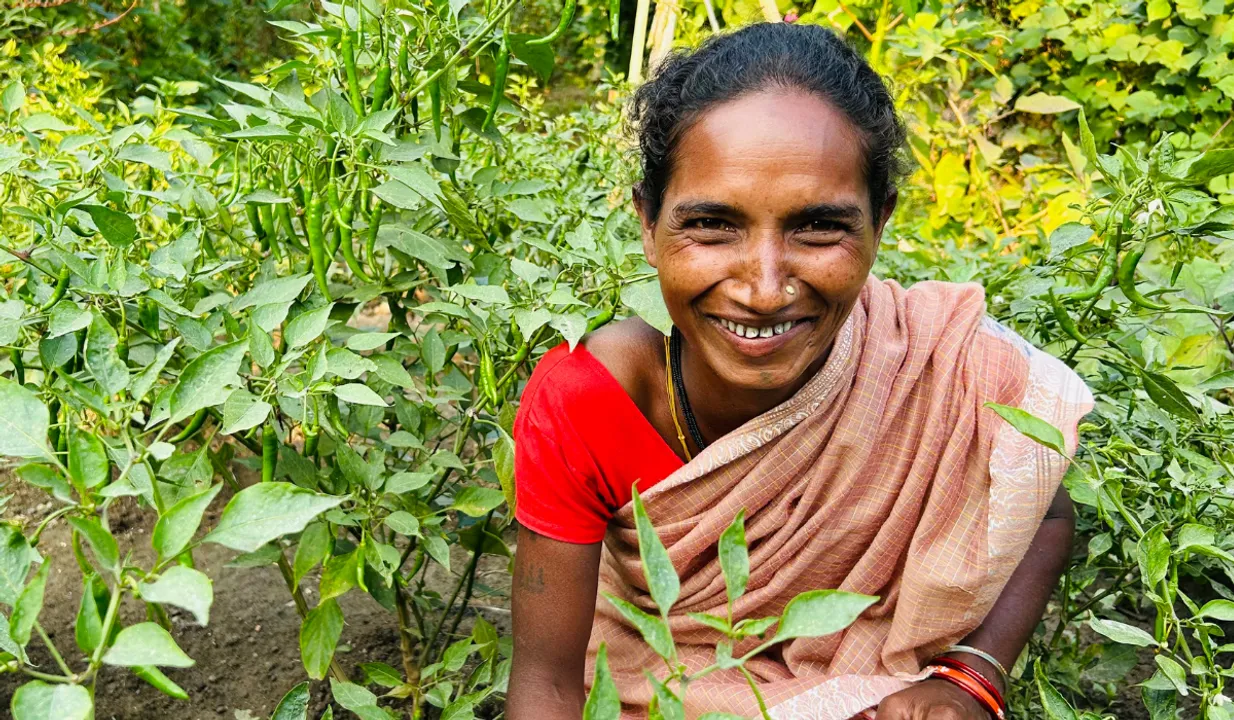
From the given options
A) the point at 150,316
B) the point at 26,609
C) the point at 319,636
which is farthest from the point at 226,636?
the point at 26,609

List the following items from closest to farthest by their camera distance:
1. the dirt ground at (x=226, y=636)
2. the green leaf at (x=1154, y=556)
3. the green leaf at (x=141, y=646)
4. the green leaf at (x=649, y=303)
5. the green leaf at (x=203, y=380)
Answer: the green leaf at (x=141, y=646)
the green leaf at (x=203, y=380)
the green leaf at (x=1154, y=556)
the green leaf at (x=649, y=303)
the dirt ground at (x=226, y=636)

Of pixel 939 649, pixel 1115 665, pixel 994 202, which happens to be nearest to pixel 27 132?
pixel 939 649

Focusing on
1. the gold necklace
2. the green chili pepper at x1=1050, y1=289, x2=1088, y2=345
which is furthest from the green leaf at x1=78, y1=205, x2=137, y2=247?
the green chili pepper at x1=1050, y1=289, x2=1088, y2=345

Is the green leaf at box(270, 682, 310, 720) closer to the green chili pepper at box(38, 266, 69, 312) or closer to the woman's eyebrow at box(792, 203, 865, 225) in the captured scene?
the green chili pepper at box(38, 266, 69, 312)

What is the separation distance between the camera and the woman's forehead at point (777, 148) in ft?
4.70

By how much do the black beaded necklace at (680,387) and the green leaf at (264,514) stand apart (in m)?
0.89

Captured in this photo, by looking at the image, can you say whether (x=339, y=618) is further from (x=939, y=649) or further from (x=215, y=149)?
(x=215, y=149)

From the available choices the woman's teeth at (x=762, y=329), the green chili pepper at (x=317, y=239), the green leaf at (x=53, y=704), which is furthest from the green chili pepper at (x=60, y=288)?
the woman's teeth at (x=762, y=329)

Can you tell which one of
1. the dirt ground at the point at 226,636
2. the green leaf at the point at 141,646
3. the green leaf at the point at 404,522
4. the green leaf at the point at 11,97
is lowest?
the dirt ground at the point at 226,636

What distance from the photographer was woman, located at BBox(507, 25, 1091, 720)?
5.27ft

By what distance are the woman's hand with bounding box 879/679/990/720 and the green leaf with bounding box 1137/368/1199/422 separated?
512 millimetres

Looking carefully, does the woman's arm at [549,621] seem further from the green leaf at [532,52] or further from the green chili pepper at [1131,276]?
the green chili pepper at [1131,276]

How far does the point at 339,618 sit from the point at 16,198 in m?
0.87

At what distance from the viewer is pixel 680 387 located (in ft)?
5.75
